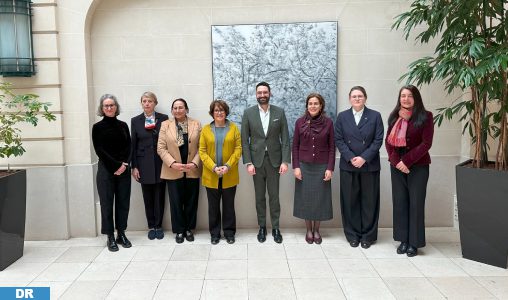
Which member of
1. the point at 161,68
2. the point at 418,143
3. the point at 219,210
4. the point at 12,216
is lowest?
the point at 219,210

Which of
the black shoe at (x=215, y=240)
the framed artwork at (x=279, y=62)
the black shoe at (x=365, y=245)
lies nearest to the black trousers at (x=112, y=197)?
the black shoe at (x=215, y=240)

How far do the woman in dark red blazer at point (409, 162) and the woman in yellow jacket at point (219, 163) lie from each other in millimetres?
1561

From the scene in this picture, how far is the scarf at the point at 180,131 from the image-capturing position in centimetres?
433

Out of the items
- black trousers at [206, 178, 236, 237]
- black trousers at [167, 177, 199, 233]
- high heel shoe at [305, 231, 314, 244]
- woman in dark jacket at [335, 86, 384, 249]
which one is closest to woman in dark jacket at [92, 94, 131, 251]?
black trousers at [167, 177, 199, 233]

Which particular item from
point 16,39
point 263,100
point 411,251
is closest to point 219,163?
point 263,100

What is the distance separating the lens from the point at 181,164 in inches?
169

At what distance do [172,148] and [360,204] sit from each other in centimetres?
204

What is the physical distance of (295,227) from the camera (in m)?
4.88

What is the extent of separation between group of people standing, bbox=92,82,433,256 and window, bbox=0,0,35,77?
3.14 ft

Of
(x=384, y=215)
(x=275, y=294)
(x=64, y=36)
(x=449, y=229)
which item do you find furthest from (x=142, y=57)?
(x=449, y=229)

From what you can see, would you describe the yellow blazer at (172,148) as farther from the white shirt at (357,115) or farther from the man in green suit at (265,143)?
the white shirt at (357,115)

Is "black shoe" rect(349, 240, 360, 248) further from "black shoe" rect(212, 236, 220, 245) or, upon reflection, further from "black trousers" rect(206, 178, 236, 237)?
"black shoe" rect(212, 236, 220, 245)

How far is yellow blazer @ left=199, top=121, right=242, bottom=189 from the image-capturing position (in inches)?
167

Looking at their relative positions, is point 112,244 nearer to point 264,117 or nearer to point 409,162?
point 264,117
